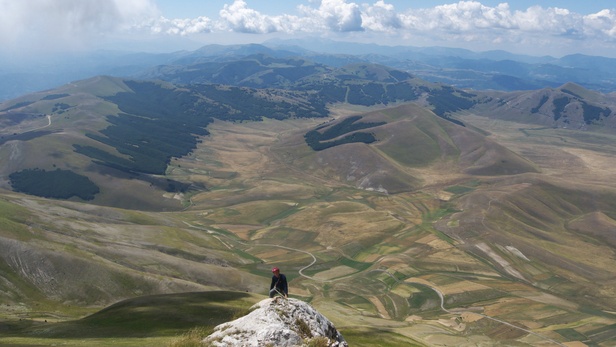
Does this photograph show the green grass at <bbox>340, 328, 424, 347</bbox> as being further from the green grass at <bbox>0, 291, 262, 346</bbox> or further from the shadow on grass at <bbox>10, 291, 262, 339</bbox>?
the shadow on grass at <bbox>10, 291, 262, 339</bbox>

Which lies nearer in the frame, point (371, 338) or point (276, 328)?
point (276, 328)

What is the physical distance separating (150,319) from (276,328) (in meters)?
44.6

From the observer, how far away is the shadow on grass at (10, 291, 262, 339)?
61219 mm

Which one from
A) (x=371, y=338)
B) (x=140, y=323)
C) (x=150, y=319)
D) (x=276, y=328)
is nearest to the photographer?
(x=276, y=328)

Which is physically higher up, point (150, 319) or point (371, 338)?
point (150, 319)

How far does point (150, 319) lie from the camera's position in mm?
69438

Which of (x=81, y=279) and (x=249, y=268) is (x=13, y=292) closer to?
(x=81, y=279)

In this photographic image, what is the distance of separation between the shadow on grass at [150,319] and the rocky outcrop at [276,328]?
20510 millimetres

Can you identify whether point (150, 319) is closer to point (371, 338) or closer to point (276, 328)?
point (371, 338)

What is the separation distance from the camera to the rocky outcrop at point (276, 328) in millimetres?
32500

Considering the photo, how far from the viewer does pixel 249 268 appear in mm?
189375

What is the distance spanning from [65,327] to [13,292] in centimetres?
6354

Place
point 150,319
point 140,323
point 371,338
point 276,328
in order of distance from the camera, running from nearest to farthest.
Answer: point 276,328
point 140,323
point 150,319
point 371,338

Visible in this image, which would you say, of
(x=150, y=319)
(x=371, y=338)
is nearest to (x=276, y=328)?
(x=150, y=319)
